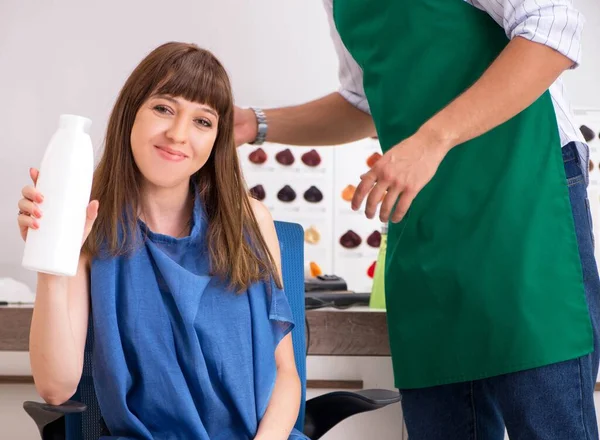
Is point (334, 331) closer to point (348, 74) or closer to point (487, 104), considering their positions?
point (348, 74)

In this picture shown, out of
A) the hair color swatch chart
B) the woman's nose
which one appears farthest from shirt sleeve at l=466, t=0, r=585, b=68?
the hair color swatch chart

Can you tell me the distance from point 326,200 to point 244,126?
124cm

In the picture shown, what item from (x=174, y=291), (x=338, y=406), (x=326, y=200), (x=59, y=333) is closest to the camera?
(x=59, y=333)

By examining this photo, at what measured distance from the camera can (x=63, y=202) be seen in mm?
1046

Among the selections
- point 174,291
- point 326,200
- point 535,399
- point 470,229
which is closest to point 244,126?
point 174,291

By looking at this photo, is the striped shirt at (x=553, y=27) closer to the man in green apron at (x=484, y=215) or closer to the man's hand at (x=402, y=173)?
the man in green apron at (x=484, y=215)

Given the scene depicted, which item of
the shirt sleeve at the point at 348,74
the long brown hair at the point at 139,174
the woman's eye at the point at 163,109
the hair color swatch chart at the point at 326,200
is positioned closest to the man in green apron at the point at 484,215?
the shirt sleeve at the point at 348,74

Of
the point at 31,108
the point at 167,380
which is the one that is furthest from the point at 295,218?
the point at 167,380

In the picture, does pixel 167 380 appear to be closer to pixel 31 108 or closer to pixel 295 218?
pixel 295 218

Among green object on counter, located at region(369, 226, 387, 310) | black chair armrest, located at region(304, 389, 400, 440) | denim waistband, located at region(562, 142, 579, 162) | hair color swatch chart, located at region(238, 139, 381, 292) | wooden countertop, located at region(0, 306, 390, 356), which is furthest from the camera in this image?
hair color swatch chart, located at region(238, 139, 381, 292)

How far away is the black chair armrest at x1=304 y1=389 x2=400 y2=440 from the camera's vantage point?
138 centimetres

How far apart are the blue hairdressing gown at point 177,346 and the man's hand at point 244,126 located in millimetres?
302

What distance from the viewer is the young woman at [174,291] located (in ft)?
4.04

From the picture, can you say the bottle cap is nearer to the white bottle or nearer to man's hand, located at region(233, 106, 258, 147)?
the white bottle
